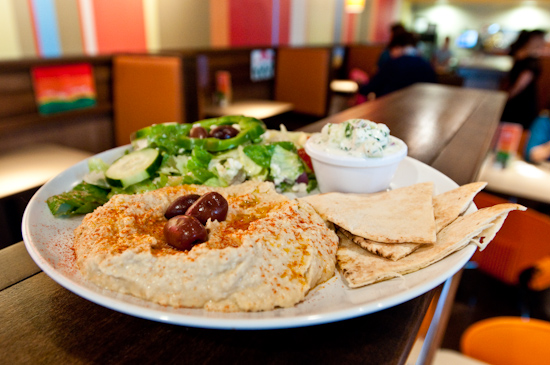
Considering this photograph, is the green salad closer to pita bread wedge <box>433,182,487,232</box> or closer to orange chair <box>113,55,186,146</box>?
pita bread wedge <box>433,182,487,232</box>

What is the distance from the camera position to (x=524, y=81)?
5852 millimetres

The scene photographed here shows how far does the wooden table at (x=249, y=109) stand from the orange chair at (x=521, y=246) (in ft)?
8.45

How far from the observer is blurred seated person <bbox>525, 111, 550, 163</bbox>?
3879mm

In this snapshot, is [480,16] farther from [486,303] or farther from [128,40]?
[486,303]

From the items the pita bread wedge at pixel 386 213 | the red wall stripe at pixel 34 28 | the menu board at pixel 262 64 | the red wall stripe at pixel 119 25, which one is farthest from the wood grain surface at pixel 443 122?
the red wall stripe at pixel 119 25

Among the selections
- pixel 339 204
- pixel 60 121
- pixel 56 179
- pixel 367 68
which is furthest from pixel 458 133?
pixel 367 68

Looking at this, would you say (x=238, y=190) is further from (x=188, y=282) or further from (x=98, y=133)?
(x=98, y=133)

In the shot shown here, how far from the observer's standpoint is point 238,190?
4.36ft

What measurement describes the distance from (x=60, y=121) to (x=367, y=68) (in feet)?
22.0

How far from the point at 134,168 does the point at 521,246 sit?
303 cm

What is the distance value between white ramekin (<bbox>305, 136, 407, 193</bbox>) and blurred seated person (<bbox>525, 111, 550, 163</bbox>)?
3203 mm

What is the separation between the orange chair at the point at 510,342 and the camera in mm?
2014

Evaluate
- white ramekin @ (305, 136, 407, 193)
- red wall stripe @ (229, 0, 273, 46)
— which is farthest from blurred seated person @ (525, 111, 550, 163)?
red wall stripe @ (229, 0, 273, 46)

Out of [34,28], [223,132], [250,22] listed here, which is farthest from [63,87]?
[250,22]
